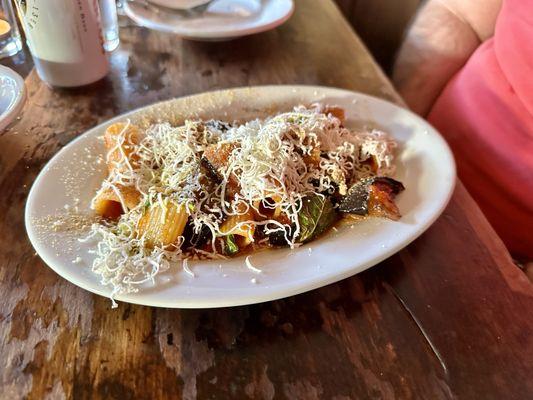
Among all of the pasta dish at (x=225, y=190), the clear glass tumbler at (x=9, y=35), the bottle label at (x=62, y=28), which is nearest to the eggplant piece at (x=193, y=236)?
the pasta dish at (x=225, y=190)

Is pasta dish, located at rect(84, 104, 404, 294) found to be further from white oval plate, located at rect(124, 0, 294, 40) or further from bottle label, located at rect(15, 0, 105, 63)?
white oval plate, located at rect(124, 0, 294, 40)

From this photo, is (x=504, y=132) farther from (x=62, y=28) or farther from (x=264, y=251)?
(x=62, y=28)

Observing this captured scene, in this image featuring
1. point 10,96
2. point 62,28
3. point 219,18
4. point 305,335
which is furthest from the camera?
point 219,18

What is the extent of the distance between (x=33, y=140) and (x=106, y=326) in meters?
0.47

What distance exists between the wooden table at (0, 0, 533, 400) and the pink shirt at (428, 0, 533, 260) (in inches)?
10.2

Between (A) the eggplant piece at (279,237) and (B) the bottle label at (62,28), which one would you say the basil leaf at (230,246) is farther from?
(B) the bottle label at (62,28)

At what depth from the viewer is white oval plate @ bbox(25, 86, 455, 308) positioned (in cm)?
61

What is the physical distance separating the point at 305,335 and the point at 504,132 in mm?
673

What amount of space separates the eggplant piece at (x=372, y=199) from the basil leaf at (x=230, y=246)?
17 centimetres

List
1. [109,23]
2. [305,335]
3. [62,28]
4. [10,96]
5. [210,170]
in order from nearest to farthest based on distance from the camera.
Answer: [305,335], [210,170], [10,96], [62,28], [109,23]

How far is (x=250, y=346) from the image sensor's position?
24.6 inches

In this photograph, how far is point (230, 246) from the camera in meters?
0.69

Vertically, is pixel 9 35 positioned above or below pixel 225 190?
below

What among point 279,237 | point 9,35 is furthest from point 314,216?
point 9,35
